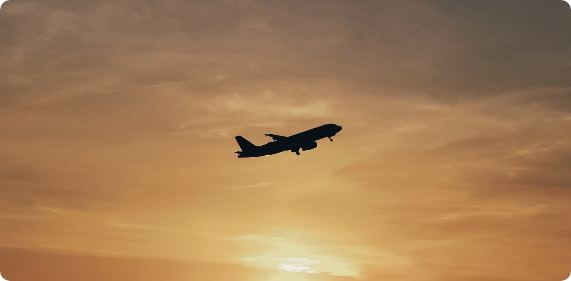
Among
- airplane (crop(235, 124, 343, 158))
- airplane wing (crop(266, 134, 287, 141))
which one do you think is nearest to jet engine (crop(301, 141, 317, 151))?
airplane (crop(235, 124, 343, 158))

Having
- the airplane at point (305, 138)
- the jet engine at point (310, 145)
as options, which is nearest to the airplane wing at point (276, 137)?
the airplane at point (305, 138)

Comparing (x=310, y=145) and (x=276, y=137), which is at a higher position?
(x=276, y=137)

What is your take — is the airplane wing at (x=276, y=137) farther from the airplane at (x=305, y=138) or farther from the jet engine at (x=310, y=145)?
the jet engine at (x=310, y=145)

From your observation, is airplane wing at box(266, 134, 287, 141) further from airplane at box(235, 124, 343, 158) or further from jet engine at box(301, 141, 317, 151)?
jet engine at box(301, 141, 317, 151)

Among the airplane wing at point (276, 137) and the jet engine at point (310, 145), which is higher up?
the airplane wing at point (276, 137)

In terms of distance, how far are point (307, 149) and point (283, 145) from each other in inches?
277

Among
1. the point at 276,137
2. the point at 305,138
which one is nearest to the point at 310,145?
the point at 305,138

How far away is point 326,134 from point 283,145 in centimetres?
1186

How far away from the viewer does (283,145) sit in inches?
7761

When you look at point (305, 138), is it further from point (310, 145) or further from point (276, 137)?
point (276, 137)

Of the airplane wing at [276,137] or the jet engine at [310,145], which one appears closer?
the jet engine at [310,145]

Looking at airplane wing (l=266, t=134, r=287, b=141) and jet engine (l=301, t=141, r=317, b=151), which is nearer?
jet engine (l=301, t=141, r=317, b=151)

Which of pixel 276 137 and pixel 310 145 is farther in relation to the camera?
pixel 276 137

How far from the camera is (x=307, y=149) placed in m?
194
